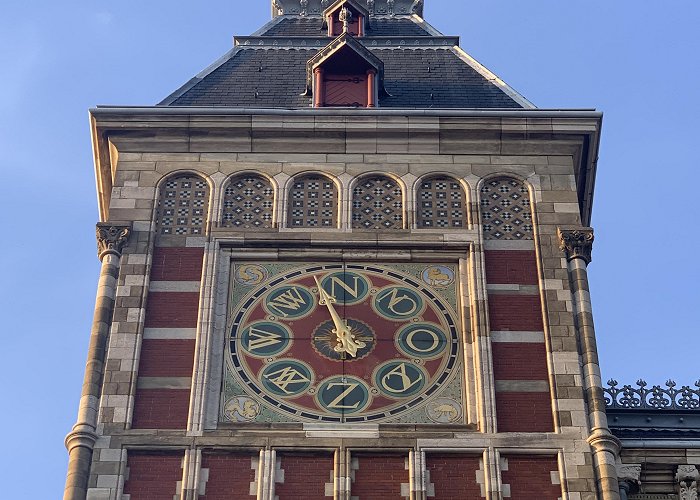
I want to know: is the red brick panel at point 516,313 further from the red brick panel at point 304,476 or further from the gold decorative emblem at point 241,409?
the gold decorative emblem at point 241,409

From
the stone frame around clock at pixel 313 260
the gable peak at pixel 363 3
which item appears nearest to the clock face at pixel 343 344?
the stone frame around clock at pixel 313 260

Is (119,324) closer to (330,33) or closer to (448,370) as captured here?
(448,370)

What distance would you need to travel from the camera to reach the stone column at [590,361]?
81.9 ft

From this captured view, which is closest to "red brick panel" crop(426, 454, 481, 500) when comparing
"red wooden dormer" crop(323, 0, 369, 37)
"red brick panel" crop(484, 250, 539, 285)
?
"red brick panel" crop(484, 250, 539, 285)

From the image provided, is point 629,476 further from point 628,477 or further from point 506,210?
point 506,210

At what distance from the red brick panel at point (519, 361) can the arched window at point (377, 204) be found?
320cm

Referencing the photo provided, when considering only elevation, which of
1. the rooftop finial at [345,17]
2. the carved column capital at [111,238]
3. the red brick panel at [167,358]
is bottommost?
the red brick panel at [167,358]

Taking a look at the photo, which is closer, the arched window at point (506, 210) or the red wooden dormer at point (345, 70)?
the arched window at point (506, 210)

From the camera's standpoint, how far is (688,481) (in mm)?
25938

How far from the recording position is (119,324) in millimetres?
27156

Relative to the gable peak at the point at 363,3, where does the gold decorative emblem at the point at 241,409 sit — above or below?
below

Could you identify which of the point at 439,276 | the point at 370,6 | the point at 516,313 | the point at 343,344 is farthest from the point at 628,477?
the point at 370,6

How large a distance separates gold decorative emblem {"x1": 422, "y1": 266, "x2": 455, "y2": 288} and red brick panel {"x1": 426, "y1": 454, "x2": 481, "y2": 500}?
3.66 meters

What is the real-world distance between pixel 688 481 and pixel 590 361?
230 cm
